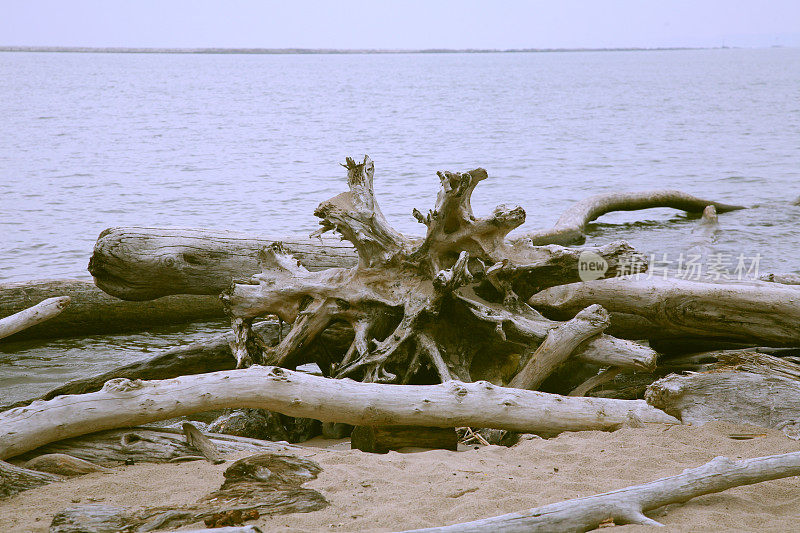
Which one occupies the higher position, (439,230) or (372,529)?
(439,230)

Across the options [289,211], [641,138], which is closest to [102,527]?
[289,211]

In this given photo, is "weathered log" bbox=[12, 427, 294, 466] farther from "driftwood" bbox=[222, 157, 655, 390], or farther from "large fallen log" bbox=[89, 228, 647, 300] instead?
"large fallen log" bbox=[89, 228, 647, 300]

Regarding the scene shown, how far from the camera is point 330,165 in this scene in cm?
2166

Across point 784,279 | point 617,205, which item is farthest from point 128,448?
point 617,205

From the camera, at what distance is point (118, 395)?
4242 mm

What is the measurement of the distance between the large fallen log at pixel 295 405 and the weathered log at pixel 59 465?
0.12 metres

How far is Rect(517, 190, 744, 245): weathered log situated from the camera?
36.4ft

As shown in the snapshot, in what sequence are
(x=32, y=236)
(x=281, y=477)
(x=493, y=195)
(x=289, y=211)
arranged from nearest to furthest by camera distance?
(x=281, y=477), (x=32, y=236), (x=289, y=211), (x=493, y=195)

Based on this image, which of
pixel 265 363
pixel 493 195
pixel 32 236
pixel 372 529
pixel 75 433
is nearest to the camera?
pixel 372 529

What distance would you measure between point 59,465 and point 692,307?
14.5ft

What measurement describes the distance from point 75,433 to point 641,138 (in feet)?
86.9

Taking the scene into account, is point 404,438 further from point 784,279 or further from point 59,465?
point 784,279

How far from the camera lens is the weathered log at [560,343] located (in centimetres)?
514

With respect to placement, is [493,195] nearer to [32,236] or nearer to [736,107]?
[32,236]
